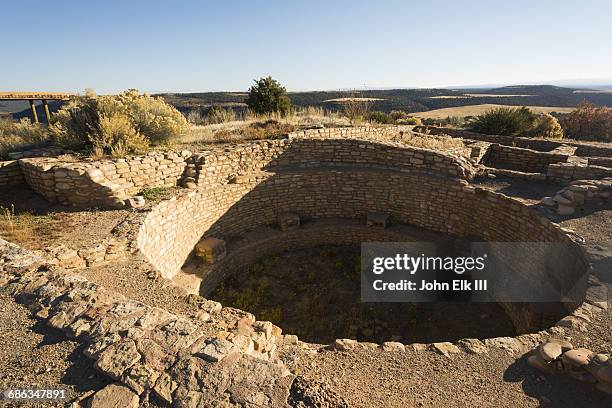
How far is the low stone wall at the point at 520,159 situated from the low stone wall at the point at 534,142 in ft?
5.97

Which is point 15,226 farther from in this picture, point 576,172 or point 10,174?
point 576,172

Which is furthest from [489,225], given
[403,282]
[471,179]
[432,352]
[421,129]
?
[421,129]

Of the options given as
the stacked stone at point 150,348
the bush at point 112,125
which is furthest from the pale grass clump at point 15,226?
the bush at point 112,125

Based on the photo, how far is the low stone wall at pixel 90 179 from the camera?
6598 millimetres

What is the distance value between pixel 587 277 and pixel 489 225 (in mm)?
2647

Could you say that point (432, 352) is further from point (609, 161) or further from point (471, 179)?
point (609, 161)

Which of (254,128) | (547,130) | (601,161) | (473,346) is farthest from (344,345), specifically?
(547,130)

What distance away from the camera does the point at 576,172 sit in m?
7.70

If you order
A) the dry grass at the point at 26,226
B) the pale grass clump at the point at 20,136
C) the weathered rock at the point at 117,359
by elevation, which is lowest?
the weathered rock at the point at 117,359

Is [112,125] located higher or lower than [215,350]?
higher

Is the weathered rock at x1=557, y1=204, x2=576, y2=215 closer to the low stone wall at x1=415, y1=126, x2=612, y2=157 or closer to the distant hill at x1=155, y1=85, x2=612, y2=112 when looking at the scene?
the low stone wall at x1=415, y1=126, x2=612, y2=157

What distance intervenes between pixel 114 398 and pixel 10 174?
7407mm

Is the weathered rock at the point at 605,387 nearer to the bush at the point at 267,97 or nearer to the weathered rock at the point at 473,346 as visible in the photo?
the weathered rock at the point at 473,346

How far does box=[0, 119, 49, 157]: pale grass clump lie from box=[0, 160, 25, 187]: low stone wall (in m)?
1.07
